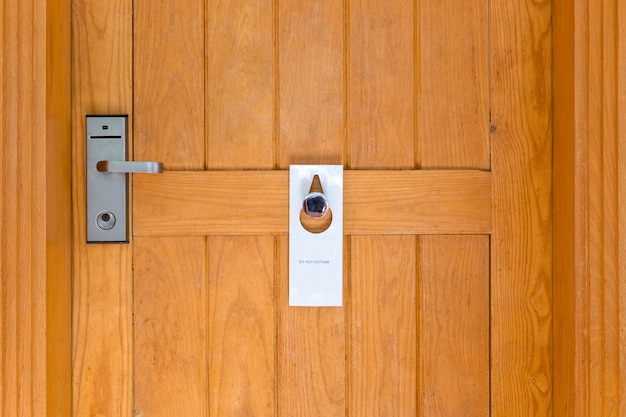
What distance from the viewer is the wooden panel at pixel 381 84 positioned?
807 millimetres

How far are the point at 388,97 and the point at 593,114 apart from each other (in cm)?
29

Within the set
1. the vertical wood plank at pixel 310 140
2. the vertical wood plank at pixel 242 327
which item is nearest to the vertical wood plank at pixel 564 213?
the vertical wood plank at pixel 310 140

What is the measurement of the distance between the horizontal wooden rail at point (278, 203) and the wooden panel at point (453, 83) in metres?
0.03

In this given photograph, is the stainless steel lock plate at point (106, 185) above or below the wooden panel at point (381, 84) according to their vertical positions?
below

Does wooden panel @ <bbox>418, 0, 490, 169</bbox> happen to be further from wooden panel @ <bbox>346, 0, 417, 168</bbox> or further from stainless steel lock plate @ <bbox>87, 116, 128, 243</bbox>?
stainless steel lock plate @ <bbox>87, 116, 128, 243</bbox>

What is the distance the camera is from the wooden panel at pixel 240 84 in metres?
0.80

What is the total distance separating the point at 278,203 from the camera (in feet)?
2.65

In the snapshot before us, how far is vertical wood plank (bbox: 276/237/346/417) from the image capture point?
2.67 feet

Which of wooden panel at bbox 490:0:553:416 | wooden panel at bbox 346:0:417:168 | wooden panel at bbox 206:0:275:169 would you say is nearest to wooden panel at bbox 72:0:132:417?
wooden panel at bbox 206:0:275:169

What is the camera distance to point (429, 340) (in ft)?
2.67
